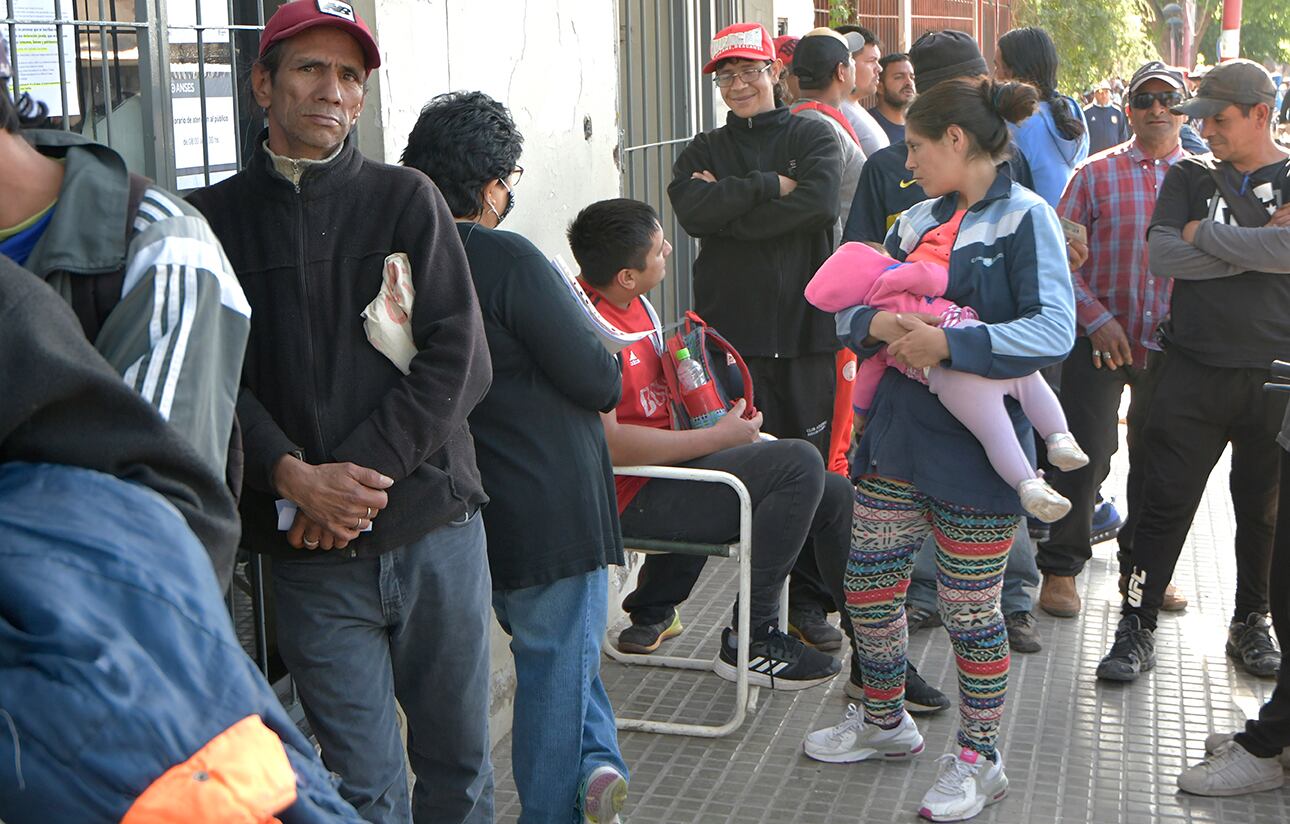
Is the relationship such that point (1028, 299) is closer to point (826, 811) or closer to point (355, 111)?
point (826, 811)

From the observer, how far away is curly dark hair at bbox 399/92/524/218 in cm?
301

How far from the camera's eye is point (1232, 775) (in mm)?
3850

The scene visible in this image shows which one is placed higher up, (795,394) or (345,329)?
(345,329)

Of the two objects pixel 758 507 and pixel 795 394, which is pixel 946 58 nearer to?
pixel 795 394

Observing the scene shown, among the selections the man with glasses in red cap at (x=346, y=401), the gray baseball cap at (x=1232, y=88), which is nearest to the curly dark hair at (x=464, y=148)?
the man with glasses in red cap at (x=346, y=401)

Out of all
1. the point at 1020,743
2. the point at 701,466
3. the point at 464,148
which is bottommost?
the point at 1020,743

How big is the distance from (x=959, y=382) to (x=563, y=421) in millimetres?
1057

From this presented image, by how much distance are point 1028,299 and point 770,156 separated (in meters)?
1.82

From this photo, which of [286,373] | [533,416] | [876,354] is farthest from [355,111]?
[876,354]

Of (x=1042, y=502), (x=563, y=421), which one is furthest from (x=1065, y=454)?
(x=563, y=421)

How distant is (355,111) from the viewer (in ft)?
9.03

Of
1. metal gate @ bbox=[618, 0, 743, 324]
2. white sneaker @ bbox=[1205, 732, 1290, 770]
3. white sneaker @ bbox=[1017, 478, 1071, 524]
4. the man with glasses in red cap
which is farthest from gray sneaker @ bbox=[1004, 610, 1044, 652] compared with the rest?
the man with glasses in red cap

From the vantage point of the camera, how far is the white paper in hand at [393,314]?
2631 millimetres

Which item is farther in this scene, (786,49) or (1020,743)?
(786,49)
